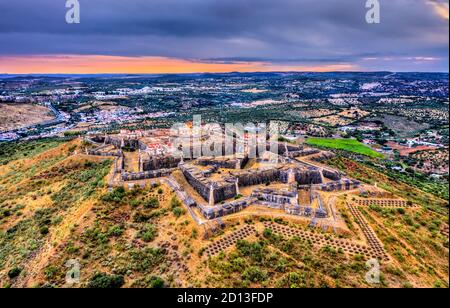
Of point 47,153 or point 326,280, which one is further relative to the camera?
point 47,153

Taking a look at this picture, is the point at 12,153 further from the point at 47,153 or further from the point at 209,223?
the point at 209,223

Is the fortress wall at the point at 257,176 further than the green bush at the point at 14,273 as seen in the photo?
Yes

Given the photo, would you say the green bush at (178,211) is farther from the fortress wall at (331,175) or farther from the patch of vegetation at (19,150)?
the patch of vegetation at (19,150)

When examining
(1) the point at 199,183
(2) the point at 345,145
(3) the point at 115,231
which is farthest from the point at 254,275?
(2) the point at 345,145

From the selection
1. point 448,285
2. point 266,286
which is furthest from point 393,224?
point 266,286

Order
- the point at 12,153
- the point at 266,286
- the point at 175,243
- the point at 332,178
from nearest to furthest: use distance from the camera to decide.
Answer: the point at 266,286 → the point at 175,243 → the point at 332,178 → the point at 12,153

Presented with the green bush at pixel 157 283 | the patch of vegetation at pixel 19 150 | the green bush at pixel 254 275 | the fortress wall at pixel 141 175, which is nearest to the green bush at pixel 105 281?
the green bush at pixel 157 283

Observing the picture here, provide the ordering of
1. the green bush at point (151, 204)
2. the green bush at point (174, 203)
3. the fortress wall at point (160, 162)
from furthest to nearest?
the fortress wall at point (160, 162) → the green bush at point (151, 204) → the green bush at point (174, 203)

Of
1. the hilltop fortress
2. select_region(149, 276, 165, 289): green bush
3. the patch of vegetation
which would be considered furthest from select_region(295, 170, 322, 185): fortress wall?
the patch of vegetation

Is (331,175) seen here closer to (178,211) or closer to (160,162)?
(178,211)
